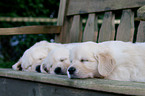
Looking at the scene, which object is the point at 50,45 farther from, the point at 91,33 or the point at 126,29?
the point at 126,29

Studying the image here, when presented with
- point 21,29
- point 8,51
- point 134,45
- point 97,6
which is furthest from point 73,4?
point 8,51

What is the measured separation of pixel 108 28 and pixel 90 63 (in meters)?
1.16

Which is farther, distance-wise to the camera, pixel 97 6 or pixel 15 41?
pixel 15 41

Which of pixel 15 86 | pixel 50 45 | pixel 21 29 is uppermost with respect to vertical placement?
pixel 21 29

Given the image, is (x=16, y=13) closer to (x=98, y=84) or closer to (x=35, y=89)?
(x=35, y=89)

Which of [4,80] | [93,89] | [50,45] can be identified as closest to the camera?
[93,89]

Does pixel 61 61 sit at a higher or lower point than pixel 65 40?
lower

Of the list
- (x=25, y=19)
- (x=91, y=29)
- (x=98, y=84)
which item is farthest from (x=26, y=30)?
(x=25, y=19)

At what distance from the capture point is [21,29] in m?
3.61

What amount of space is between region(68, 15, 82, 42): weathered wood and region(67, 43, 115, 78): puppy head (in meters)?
1.41

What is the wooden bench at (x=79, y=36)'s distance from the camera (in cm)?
166

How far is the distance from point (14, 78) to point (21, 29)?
1.29 m

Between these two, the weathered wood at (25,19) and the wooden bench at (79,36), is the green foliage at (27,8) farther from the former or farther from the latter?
the wooden bench at (79,36)

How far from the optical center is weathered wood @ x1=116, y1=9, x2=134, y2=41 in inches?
118
